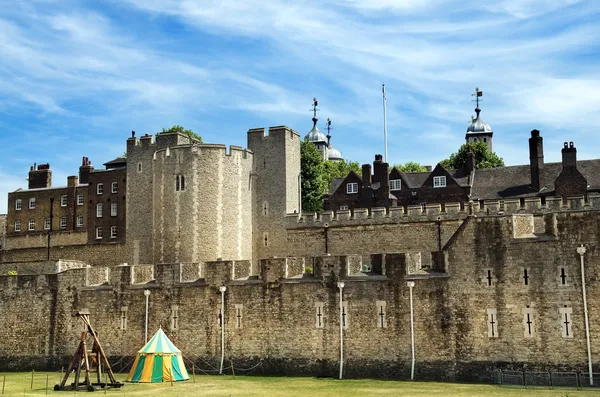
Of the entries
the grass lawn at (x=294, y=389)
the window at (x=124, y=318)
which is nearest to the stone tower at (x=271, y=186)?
the window at (x=124, y=318)

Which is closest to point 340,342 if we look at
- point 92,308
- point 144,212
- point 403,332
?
point 403,332

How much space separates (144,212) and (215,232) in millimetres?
7742

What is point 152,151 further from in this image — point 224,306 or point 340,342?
point 340,342

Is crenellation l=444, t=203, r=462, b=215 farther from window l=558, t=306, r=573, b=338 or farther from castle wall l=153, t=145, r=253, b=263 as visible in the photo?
window l=558, t=306, r=573, b=338

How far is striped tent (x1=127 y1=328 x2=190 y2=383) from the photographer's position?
1184 inches

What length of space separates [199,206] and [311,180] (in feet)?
83.8

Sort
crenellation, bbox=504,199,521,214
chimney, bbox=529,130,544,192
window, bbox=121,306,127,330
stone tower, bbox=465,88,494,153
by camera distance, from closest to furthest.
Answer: window, bbox=121,306,127,330, crenellation, bbox=504,199,521,214, chimney, bbox=529,130,544,192, stone tower, bbox=465,88,494,153

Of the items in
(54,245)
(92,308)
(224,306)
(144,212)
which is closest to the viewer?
(224,306)

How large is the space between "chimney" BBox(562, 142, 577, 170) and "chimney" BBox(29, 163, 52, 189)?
139 ft

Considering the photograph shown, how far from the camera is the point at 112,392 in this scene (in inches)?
1070

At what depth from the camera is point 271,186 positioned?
48.9m

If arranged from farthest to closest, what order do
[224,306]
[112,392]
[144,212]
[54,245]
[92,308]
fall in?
1. [54,245]
2. [144,212]
3. [92,308]
4. [224,306]
5. [112,392]

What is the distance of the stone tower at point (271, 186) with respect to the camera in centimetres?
4850

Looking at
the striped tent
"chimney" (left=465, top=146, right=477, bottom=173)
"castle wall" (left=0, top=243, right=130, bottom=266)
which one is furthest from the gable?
the striped tent
